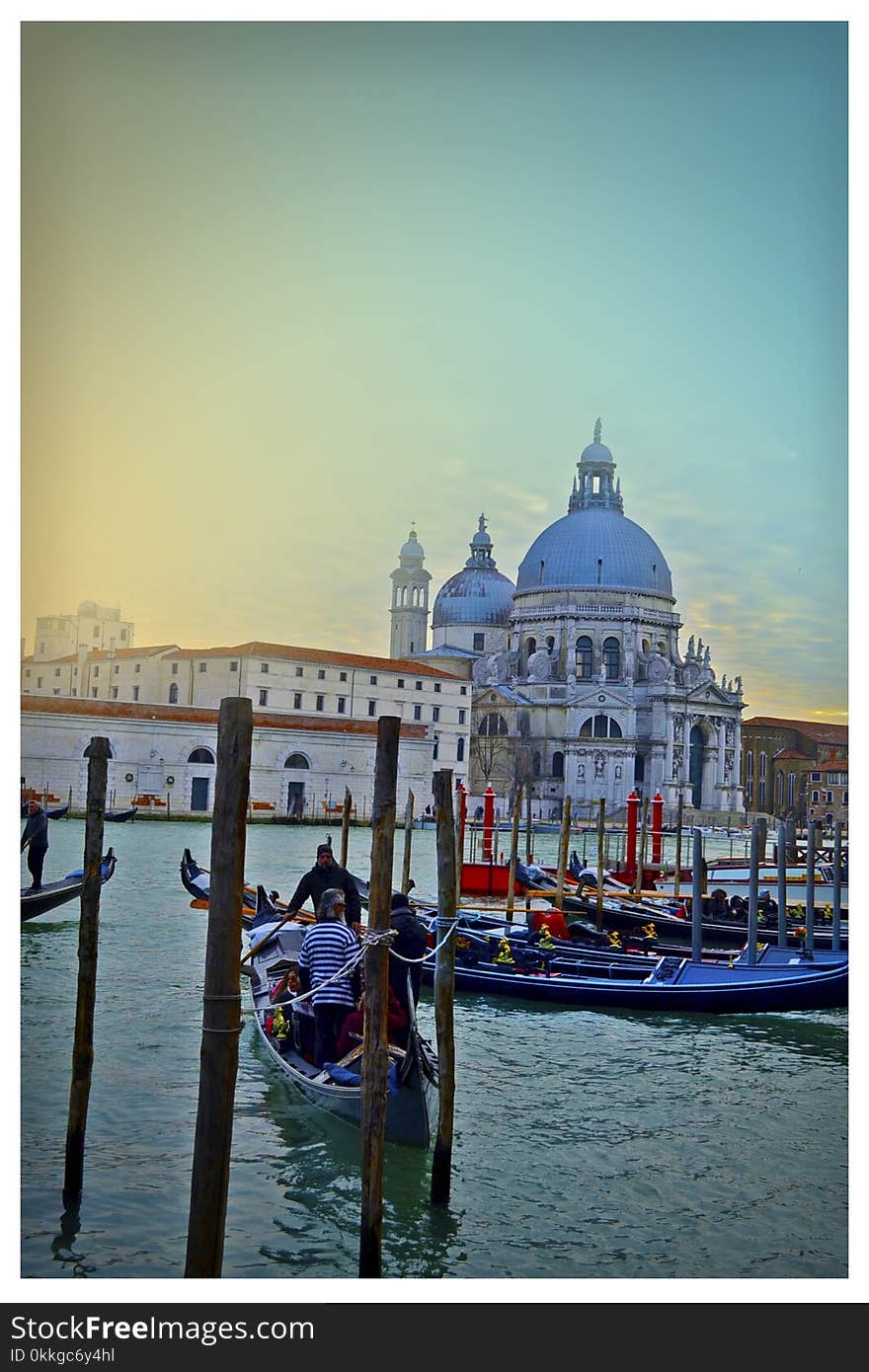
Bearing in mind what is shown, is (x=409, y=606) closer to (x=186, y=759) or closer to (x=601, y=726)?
(x=601, y=726)

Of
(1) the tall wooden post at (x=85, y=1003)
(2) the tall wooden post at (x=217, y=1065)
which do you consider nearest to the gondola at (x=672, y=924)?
(1) the tall wooden post at (x=85, y=1003)

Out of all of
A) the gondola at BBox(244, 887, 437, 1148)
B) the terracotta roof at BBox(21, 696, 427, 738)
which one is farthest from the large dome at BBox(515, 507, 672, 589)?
the gondola at BBox(244, 887, 437, 1148)

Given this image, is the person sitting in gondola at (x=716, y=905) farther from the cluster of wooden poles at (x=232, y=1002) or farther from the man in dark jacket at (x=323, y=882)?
the cluster of wooden poles at (x=232, y=1002)

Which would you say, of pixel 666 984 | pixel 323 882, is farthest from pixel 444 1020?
pixel 666 984

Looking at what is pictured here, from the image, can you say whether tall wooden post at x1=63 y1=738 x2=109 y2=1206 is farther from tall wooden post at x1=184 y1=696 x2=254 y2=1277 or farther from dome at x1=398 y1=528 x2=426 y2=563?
dome at x1=398 y1=528 x2=426 y2=563

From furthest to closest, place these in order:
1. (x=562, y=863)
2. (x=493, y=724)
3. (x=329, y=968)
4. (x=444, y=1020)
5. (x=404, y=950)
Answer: (x=493, y=724) → (x=562, y=863) → (x=329, y=968) → (x=404, y=950) → (x=444, y=1020)

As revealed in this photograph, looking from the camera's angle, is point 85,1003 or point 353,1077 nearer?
point 85,1003

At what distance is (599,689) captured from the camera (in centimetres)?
3088

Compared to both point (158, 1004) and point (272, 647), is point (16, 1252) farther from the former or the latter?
point (272, 647)

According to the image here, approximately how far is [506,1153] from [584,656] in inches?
1124

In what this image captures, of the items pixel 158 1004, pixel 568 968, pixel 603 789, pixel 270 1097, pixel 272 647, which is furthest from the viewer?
pixel 603 789

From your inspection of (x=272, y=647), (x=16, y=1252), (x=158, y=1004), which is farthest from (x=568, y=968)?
(x=272, y=647)
